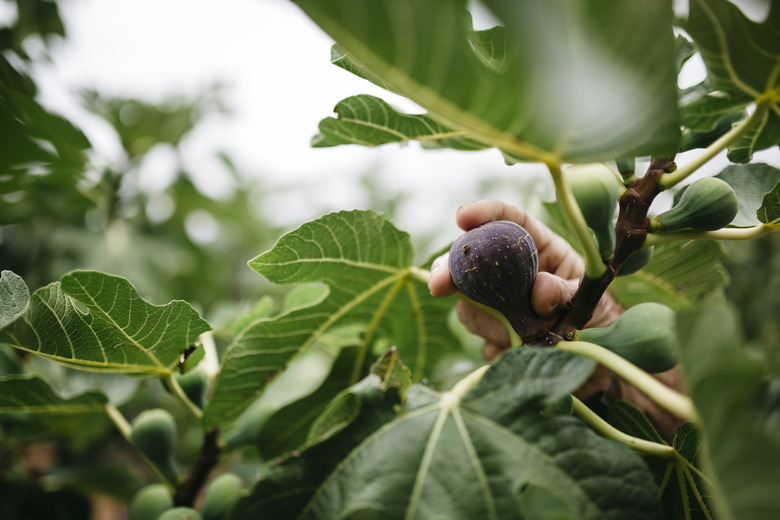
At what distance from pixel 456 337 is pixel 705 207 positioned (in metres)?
0.95

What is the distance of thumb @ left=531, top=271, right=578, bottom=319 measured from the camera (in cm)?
105

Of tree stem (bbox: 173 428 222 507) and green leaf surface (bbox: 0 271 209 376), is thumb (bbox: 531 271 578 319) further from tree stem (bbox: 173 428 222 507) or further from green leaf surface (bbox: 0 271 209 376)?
tree stem (bbox: 173 428 222 507)

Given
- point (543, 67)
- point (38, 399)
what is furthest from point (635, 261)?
point (38, 399)

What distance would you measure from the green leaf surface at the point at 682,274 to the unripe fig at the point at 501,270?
0.76 metres

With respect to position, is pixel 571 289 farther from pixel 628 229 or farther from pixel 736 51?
pixel 736 51

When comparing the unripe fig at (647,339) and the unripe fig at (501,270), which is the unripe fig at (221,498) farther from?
the unripe fig at (647,339)

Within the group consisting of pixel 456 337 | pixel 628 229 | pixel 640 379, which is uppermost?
pixel 628 229

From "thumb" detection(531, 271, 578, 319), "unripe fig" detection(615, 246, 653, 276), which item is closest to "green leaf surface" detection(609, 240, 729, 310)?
"unripe fig" detection(615, 246, 653, 276)

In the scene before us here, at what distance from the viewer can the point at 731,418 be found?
629 mm

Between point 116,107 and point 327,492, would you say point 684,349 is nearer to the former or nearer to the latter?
point 327,492

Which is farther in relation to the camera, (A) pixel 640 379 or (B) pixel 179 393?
(B) pixel 179 393

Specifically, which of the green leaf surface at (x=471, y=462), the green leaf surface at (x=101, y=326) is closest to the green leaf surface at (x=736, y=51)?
the green leaf surface at (x=471, y=462)

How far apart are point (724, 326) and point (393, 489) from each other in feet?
1.85

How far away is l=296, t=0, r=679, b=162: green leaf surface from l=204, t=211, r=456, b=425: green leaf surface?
52cm
